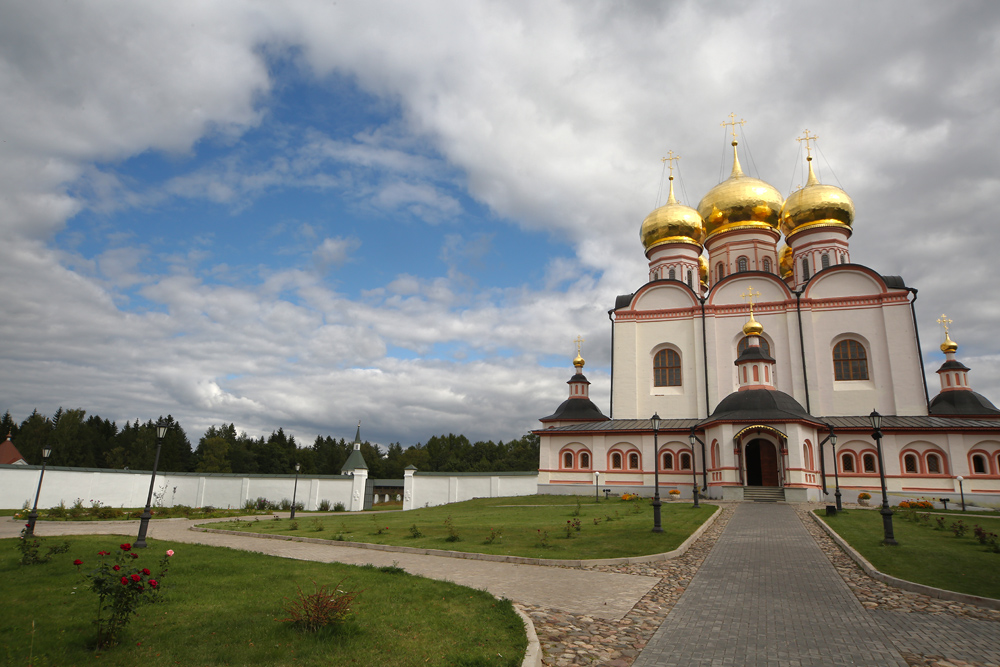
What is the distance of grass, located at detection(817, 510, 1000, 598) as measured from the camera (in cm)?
896

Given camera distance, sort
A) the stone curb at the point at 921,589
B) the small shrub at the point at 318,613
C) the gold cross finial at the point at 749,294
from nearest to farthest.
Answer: the small shrub at the point at 318,613, the stone curb at the point at 921,589, the gold cross finial at the point at 749,294

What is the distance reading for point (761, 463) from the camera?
26703 millimetres

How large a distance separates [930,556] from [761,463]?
16.1m

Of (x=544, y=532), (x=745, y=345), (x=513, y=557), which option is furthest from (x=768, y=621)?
(x=745, y=345)

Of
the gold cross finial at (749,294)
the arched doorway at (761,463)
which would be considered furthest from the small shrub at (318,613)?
the gold cross finial at (749,294)

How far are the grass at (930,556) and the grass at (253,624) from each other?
288 inches

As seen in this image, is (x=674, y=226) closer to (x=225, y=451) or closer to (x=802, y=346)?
(x=802, y=346)

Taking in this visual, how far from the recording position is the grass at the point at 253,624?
516 centimetres

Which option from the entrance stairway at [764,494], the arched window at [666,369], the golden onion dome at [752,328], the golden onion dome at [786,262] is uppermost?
the golden onion dome at [786,262]

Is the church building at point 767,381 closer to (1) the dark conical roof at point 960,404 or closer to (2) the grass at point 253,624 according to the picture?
(1) the dark conical roof at point 960,404

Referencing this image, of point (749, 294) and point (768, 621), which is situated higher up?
point (749, 294)

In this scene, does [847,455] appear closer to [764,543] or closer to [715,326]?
[715,326]

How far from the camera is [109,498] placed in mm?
27891

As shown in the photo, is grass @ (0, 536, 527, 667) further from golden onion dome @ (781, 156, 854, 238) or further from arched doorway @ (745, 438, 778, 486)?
golden onion dome @ (781, 156, 854, 238)
